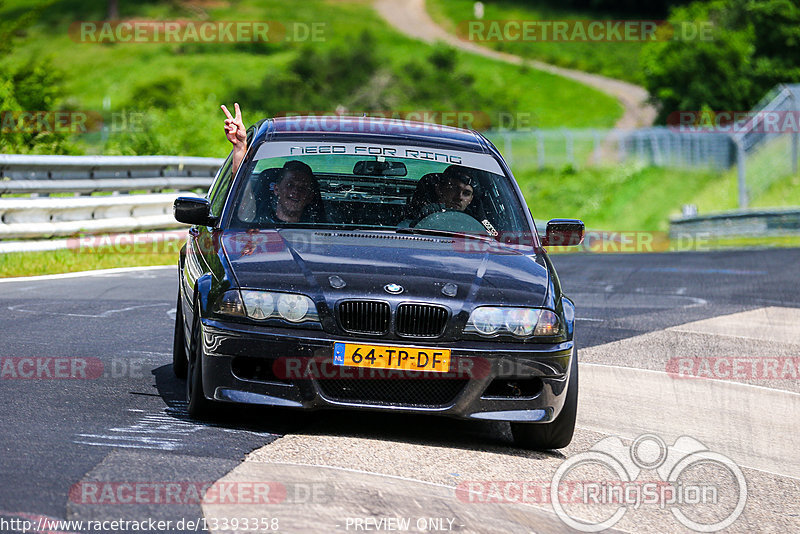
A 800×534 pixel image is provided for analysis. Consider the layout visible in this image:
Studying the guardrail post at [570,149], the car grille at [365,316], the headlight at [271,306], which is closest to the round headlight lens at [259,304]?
the headlight at [271,306]

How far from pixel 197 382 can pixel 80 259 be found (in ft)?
29.6

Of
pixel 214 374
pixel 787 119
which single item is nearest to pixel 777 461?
pixel 214 374

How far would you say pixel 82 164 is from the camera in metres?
15.7

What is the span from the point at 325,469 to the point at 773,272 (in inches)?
503

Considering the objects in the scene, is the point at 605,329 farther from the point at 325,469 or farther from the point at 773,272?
the point at 773,272

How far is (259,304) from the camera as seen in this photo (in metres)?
5.87

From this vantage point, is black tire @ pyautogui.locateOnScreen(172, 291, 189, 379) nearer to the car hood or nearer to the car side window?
the car side window

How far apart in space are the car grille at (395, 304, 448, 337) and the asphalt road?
21.4 inches

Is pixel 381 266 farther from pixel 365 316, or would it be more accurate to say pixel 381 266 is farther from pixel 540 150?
pixel 540 150

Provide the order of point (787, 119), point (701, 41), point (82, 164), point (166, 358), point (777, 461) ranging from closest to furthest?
point (777, 461), point (166, 358), point (82, 164), point (787, 119), point (701, 41)

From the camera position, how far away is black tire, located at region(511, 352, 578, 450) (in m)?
6.21

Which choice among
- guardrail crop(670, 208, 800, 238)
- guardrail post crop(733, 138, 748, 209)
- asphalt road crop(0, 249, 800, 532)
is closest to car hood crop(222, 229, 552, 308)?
asphalt road crop(0, 249, 800, 532)

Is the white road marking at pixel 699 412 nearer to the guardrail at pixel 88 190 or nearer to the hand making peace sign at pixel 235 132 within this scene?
the hand making peace sign at pixel 235 132

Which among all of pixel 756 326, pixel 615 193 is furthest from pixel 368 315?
pixel 615 193
